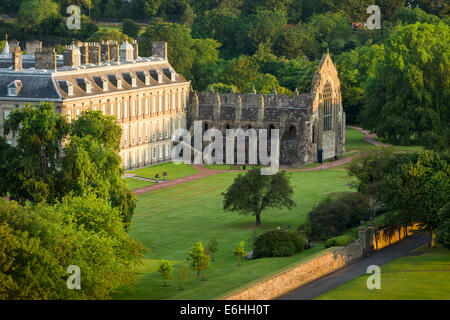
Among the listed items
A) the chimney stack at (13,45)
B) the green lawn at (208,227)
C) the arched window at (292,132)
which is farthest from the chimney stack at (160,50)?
the green lawn at (208,227)

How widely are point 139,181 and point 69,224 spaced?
5674 cm

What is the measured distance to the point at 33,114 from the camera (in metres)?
112

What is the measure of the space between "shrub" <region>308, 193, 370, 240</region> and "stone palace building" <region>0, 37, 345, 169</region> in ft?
137

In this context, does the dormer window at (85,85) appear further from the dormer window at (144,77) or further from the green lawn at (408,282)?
the green lawn at (408,282)

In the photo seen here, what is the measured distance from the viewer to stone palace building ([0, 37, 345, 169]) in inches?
5886

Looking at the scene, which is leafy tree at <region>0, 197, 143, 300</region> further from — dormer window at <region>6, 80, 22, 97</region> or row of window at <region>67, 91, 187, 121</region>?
row of window at <region>67, 91, 187, 121</region>

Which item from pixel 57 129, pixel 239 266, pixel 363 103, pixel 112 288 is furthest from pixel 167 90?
pixel 112 288

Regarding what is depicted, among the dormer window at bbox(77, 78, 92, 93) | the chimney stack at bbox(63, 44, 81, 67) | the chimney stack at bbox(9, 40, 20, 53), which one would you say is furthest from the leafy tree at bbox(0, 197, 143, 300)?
the chimney stack at bbox(9, 40, 20, 53)

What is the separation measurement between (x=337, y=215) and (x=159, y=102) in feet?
182

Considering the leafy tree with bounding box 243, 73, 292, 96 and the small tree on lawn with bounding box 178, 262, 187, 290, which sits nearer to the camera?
the small tree on lawn with bounding box 178, 262, 187, 290

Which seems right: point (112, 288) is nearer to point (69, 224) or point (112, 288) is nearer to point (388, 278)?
point (69, 224)

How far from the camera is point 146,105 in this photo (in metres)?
161

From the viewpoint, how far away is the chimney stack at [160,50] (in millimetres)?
171625

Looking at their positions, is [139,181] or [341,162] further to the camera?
[341,162]
